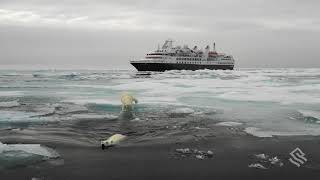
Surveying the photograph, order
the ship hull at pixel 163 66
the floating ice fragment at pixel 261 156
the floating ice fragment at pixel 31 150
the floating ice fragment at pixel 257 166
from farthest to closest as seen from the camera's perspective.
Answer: the ship hull at pixel 163 66 < the floating ice fragment at pixel 261 156 < the floating ice fragment at pixel 31 150 < the floating ice fragment at pixel 257 166

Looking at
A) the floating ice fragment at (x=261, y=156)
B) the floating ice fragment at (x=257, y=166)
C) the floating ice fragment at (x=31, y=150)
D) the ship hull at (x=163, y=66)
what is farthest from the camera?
the ship hull at (x=163, y=66)

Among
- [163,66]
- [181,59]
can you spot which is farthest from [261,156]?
[181,59]

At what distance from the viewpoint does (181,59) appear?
77.3 metres

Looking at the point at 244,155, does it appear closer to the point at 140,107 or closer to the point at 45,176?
the point at 45,176

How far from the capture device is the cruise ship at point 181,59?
72.6 meters

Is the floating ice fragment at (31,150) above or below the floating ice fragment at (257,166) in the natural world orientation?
above

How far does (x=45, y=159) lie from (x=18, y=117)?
15.9 feet

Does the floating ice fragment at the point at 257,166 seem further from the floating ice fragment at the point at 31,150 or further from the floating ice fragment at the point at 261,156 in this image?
the floating ice fragment at the point at 31,150

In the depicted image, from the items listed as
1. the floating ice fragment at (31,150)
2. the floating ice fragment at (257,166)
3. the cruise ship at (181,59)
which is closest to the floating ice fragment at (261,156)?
the floating ice fragment at (257,166)

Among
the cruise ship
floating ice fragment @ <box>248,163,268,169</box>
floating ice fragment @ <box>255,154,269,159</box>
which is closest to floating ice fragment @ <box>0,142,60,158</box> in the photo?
floating ice fragment @ <box>248,163,268,169</box>

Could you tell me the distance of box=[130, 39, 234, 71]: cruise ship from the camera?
72.6 m

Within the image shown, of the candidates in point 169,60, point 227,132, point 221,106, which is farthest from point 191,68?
point 227,132

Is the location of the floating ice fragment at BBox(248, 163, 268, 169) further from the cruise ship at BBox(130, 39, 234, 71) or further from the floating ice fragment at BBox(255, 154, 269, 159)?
the cruise ship at BBox(130, 39, 234, 71)

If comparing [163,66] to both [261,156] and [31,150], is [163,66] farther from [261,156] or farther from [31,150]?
[31,150]
